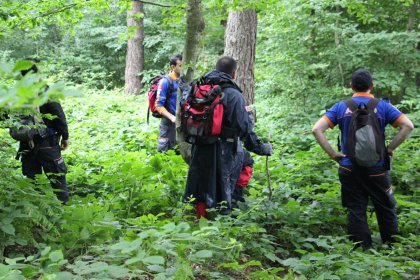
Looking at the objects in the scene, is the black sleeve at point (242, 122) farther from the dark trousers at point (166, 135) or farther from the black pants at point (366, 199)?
the dark trousers at point (166, 135)

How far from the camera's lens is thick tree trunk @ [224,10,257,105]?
358 inches

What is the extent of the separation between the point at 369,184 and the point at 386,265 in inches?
53.5

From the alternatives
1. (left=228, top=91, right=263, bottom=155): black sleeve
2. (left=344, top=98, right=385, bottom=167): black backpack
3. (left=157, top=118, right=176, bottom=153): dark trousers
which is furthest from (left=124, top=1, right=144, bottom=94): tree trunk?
(left=344, top=98, right=385, bottom=167): black backpack

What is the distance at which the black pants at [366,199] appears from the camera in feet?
15.2

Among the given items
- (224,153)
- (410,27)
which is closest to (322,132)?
(224,153)

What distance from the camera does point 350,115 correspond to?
15.1ft

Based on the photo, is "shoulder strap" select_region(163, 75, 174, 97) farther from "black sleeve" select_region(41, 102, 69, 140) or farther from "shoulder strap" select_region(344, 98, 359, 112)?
"shoulder strap" select_region(344, 98, 359, 112)

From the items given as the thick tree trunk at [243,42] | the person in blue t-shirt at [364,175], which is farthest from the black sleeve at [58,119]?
the thick tree trunk at [243,42]

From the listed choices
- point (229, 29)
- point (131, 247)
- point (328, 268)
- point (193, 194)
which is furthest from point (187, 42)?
point (229, 29)

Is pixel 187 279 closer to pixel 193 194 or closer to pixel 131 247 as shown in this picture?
pixel 131 247

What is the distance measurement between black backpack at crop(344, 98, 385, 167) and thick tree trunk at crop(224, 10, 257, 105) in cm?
494

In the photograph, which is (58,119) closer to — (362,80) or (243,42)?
(362,80)

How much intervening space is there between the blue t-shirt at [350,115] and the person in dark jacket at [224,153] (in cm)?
86

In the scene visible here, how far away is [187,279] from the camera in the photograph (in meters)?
2.74
